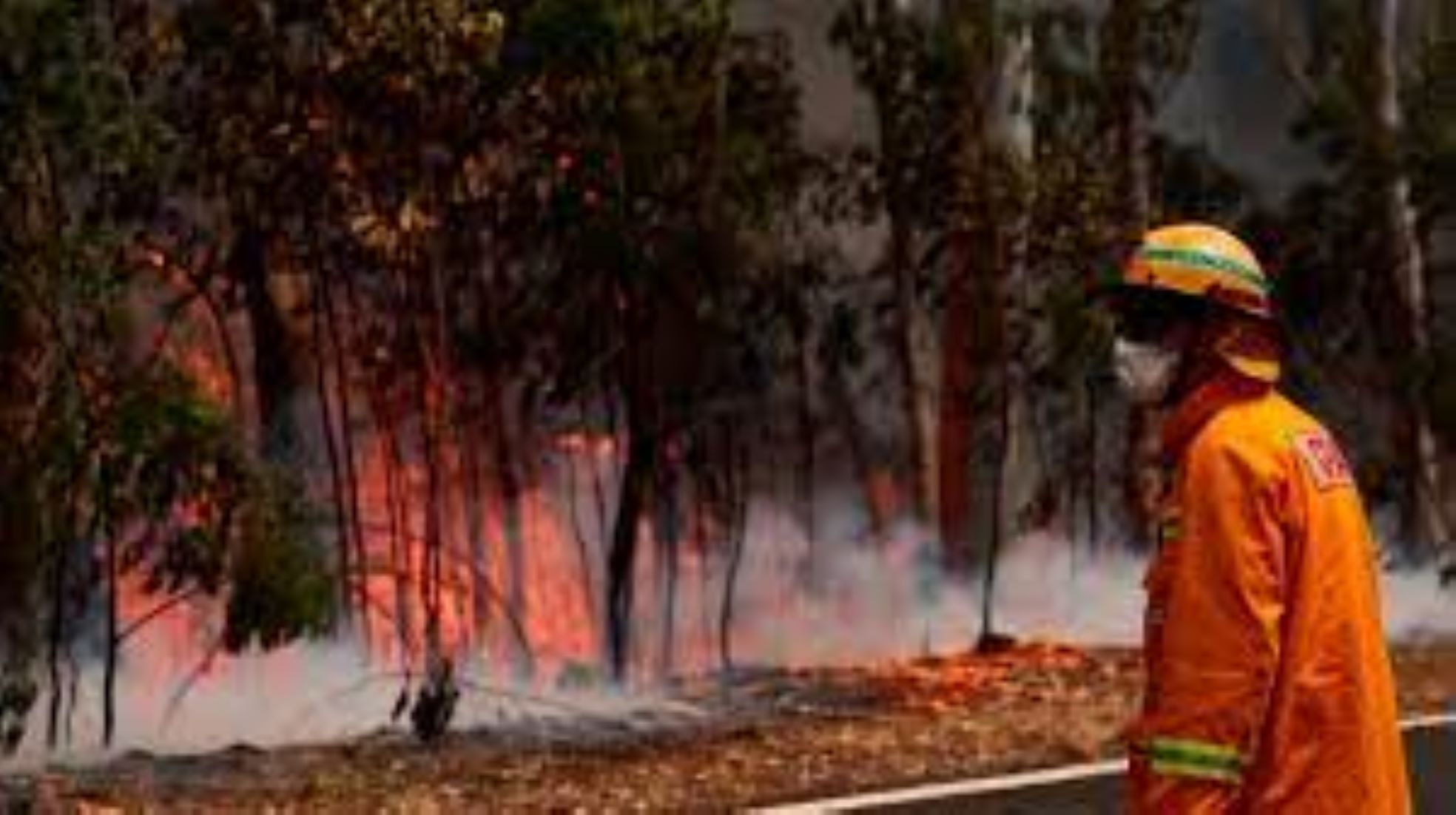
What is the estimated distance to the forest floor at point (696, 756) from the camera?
10398mm

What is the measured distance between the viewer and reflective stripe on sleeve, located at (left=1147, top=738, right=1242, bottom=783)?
3.74 metres

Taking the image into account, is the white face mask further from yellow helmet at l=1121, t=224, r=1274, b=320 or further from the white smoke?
the white smoke

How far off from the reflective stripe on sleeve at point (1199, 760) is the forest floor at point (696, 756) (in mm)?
6368

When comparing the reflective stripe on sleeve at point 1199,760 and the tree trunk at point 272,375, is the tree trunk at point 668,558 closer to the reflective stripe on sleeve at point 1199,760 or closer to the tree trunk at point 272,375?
the tree trunk at point 272,375

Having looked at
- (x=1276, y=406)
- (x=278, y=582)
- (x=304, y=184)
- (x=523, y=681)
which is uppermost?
(x=304, y=184)

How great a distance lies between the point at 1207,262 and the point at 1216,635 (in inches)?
20.9

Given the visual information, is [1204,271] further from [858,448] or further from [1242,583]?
[858,448]

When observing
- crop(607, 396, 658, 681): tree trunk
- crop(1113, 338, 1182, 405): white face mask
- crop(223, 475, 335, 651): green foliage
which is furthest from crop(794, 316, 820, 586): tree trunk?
crop(1113, 338, 1182, 405): white face mask

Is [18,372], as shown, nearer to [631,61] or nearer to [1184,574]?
[631,61]

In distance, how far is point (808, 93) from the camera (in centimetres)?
1859

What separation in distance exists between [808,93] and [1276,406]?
14.8 metres

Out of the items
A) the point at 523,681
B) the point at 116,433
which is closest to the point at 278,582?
the point at 116,433

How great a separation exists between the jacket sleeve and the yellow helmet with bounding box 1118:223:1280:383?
0.18 m

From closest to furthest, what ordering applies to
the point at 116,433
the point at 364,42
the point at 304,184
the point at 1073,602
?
the point at 116,433 → the point at 364,42 → the point at 304,184 → the point at 1073,602
